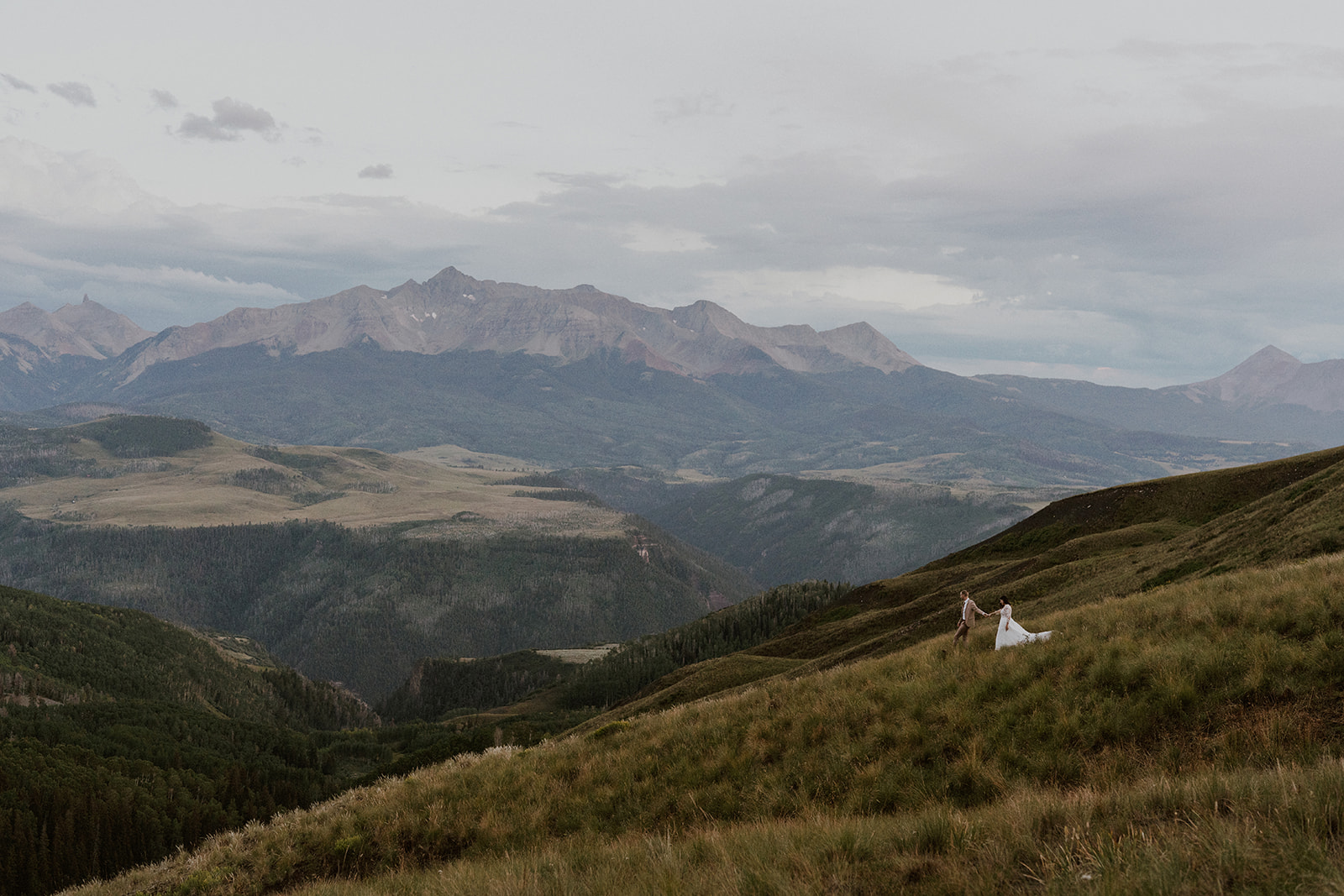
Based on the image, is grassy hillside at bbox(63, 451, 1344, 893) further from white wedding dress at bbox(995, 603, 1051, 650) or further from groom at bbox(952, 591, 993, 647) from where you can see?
white wedding dress at bbox(995, 603, 1051, 650)

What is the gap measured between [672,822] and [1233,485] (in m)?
76.7

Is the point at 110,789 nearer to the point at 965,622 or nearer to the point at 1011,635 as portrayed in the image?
the point at 965,622

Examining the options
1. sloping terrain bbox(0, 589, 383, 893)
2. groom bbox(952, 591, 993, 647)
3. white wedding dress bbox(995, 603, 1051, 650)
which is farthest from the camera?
sloping terrain bbox(0, 589, 383, 893)

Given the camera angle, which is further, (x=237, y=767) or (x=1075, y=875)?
(x=237, y=767)

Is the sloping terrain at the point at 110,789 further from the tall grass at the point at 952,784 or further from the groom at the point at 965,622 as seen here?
the groom at the point at 965,622

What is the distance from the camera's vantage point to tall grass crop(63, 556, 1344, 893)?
9852 millimetres

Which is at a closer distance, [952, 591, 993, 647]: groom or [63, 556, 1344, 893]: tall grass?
[63, 556, 1344, 893]: tall grass

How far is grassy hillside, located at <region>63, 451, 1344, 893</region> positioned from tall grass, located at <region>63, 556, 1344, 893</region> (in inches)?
2.2

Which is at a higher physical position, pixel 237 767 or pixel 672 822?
pixel 672 822

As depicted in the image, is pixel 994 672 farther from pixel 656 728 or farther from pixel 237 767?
pixel 237 767

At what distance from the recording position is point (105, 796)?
13700 centimetres

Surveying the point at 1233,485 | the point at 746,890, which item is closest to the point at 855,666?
the point at 746,890

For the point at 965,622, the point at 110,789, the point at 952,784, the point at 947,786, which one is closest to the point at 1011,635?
the point at 965,622

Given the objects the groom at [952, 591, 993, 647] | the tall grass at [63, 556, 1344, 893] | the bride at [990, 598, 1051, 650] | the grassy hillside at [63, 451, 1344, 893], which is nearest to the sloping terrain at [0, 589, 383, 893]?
the grassy hillside at [63, 451, 1344, 893]
